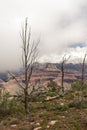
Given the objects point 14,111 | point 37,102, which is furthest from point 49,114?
point 37,102

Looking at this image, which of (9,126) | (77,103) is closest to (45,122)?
(9,126)

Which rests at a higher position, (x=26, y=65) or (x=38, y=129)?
(x=26, y=65)

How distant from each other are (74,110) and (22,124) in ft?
16.9

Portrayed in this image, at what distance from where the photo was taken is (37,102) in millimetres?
31109

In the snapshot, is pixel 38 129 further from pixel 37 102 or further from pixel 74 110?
pixel 37 102

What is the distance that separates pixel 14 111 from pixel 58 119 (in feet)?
17.2

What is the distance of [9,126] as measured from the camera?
21.6 meters

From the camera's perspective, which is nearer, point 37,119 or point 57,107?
point 37,119

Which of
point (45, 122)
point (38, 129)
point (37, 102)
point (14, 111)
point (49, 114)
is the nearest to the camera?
point (38, 129)

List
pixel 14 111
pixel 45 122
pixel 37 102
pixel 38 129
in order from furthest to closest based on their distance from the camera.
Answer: pixel 37 102, pixel 14 111, pixel 45 122, pixel 38 129

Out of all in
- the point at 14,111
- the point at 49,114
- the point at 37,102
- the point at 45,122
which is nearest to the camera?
the point at 45,122

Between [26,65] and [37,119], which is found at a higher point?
[26,65]

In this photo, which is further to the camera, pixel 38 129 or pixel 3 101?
pixel 3 101

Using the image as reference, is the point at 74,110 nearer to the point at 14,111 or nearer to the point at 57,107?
the point at 57,107
